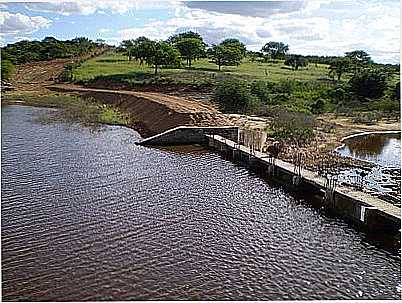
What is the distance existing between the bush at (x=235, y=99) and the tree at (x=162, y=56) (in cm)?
1849

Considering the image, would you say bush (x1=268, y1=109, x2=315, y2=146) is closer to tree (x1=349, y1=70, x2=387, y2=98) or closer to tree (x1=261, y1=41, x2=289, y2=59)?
tree (x1=349, y1=70, x2=387, y2=98)

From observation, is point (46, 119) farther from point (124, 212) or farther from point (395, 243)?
point (395, 243)

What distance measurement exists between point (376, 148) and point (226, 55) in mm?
29897

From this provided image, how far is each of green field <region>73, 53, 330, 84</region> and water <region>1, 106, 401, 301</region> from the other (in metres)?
28.9

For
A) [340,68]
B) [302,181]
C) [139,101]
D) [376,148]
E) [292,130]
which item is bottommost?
[376,148]

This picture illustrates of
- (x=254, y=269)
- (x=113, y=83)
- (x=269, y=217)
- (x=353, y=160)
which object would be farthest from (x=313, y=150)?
(x=113, y=83)

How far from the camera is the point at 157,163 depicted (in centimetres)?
2155

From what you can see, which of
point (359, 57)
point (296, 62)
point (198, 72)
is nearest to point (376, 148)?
point (198, 72)

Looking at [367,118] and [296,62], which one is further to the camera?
[296,62]

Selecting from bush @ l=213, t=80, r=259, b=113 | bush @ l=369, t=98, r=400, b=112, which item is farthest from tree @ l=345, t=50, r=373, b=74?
bush @ l=213, t=80, r=259, b=113

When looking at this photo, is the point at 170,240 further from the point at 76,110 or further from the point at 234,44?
the point at 234,44

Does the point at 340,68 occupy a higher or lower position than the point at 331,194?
higher

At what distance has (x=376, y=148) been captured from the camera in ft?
90.2

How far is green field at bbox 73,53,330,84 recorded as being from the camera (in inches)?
1927
